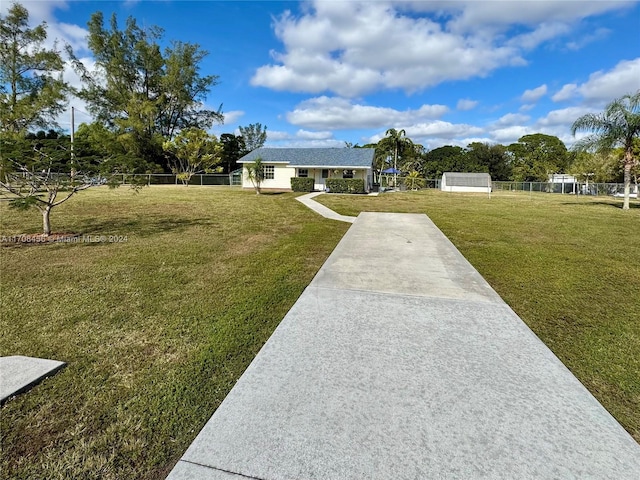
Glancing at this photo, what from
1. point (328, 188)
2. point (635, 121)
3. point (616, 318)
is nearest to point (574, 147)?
point (635, 121)

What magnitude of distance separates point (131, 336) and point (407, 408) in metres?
2.54

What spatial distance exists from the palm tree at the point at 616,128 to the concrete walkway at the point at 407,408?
20.7m

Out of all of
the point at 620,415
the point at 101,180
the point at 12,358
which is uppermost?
the point at 101,180

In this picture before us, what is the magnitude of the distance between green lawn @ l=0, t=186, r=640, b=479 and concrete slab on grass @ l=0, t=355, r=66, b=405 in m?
0.08

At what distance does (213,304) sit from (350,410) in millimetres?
2368

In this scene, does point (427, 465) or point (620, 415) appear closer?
point (427, 465)

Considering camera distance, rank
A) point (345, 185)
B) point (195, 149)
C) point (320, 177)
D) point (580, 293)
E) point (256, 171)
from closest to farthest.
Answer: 1. point (580, 293)
2. point (256, 171)
3. point (345, 185)
4. point (320, 177)
5. point (195, 149)

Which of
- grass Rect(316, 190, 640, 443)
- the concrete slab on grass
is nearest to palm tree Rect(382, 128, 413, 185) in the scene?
grass Rect(316, 190, 640, 443)

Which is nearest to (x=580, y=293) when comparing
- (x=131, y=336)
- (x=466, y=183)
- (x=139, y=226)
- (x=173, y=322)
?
(x=173, y=322)

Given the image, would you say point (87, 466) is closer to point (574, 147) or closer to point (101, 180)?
point (101, 180)

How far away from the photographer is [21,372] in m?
2.52

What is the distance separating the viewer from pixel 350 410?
212cm

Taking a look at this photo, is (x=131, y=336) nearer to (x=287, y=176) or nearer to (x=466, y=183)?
(x=287, y=176)

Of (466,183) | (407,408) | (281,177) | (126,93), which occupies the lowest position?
(407,408)
